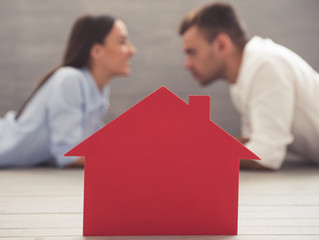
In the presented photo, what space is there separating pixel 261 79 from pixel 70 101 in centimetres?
91

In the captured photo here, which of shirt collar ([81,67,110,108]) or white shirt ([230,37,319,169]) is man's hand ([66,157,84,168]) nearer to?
shirt collar ([81,67,110,108])

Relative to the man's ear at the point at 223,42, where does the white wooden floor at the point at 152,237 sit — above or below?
below

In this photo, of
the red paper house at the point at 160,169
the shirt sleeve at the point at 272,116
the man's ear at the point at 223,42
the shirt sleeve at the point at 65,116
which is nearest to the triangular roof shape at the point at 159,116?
the red paper house at the point at 160,169

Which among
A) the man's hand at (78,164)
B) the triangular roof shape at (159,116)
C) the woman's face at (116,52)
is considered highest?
the triangular roof shape at (159,116)

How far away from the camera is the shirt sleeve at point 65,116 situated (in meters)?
1.81

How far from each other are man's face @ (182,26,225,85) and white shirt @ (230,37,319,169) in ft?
0.70

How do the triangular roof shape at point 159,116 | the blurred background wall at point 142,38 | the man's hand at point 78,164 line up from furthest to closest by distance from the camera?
the blurred background wall at point 142,38
the man's hand at point 78,164
the triangular roof shape at point 159,116

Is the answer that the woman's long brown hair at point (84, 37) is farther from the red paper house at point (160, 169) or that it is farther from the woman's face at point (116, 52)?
the red paper house at point (160, 169)

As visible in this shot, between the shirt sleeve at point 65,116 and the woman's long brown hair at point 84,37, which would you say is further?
the woman's long brown hair at point 84,37

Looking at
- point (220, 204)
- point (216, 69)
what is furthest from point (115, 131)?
point (216, 69)

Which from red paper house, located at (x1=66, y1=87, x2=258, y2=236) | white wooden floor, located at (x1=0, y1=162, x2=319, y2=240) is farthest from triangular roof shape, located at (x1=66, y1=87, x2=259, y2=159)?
white wooden floor, located at (x1=0, y1=162, x2=319, y2=240)

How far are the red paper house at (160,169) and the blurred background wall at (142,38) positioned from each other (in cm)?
206

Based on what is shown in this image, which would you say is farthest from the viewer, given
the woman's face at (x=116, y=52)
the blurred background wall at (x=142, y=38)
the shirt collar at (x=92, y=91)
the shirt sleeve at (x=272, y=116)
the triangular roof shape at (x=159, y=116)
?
the blurred background wall at (x=142, y=38)

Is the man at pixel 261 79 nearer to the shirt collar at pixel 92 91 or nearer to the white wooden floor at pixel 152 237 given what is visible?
the white wooden floor at pixel 152 237
